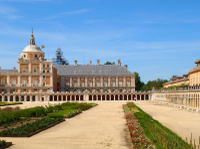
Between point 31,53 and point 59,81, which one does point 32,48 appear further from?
point 59,81

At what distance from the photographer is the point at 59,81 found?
86625 mm

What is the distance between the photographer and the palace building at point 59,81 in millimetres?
77125

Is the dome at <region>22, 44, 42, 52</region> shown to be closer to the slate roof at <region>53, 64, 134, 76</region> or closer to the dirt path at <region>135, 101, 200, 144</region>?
the slate roof at <region>53, 64, 134, 76</region>

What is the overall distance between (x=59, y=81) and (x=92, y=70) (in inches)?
463

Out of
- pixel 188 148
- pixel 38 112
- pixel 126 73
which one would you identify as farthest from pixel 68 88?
pixel 188 148

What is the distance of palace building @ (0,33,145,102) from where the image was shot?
7712 centimetres

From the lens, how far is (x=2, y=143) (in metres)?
10.8

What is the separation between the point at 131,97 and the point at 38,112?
187 ft

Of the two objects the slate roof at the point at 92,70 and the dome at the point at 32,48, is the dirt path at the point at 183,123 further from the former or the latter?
the dome at the point at 32,48

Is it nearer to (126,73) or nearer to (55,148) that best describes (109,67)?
(126,73)

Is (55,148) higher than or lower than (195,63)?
lower

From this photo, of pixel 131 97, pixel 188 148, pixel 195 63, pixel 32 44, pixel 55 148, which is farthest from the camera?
pixel 32 44

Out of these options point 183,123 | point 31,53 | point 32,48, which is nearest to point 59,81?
point 31,53

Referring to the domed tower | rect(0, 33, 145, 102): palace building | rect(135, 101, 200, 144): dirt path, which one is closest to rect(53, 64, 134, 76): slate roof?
rect(0, 33, 145, 102): palace building
